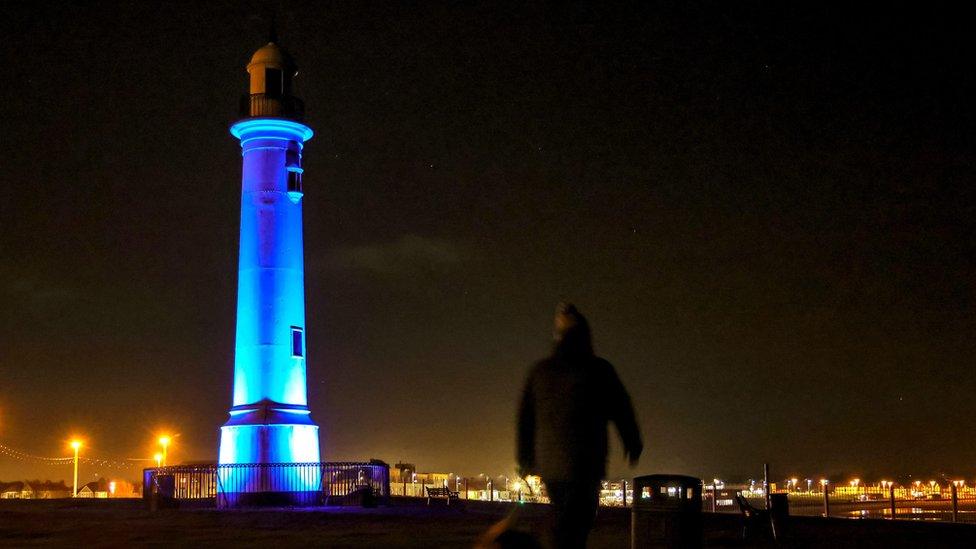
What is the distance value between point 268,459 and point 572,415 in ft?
94.8

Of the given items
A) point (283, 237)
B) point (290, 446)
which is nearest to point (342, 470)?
point (290, 446)

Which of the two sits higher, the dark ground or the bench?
the dark ground

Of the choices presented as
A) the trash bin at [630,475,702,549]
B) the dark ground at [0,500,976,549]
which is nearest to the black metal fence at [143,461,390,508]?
the dark ground at [0,500,976,549]

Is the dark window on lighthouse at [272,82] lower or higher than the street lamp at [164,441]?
higher

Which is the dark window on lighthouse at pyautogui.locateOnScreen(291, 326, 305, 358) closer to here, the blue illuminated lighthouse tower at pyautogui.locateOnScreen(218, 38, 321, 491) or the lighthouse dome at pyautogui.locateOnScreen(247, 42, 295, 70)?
the blue illuminated lighthouse tower at pyautogui.locateOnScreen(218, 38, 321, 491)

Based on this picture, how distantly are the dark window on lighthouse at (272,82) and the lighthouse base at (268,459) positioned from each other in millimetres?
10089

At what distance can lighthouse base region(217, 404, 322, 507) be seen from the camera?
3444cm

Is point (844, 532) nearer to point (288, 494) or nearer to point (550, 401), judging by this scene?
point (550, 401)

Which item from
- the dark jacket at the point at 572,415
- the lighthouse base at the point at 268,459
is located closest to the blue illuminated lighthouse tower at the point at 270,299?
the lighthouse base at the point at 268,459

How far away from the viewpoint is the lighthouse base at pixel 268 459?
3444 centimetres

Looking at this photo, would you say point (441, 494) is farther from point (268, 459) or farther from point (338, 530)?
point (338, 530)

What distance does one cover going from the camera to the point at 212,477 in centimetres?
3494

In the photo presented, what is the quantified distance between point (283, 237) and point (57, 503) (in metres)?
10.1

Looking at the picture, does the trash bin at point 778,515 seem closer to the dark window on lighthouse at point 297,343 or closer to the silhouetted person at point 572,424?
the silhouetted person at point 572,424
